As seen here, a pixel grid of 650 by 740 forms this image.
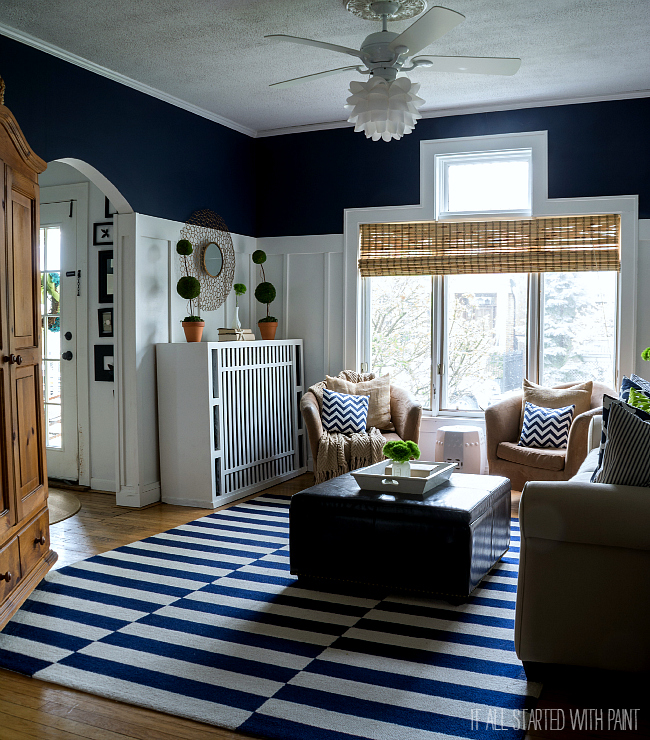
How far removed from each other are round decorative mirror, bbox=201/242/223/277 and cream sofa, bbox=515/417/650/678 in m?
3.84

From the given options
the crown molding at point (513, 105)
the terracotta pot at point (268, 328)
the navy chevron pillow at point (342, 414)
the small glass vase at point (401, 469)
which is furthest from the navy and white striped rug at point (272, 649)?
the crown molding at point (513, 105)

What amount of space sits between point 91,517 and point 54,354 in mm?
1635

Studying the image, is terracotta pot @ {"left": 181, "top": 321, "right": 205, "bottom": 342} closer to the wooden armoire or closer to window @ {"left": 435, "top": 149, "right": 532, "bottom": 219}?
the wooden armoire

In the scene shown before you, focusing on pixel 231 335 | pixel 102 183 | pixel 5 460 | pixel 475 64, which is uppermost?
pixel 475 64

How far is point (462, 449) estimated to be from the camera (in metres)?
5.32

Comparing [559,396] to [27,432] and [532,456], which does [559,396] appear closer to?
[532,456]

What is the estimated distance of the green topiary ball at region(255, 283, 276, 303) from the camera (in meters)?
5.96

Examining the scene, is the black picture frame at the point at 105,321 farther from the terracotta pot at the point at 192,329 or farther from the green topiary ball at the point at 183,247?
the green topiary ball at the point at 183,247

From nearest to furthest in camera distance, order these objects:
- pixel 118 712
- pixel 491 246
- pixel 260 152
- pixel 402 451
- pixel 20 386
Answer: pixel 118 712
pixel 20 386
pixel 402 451
pixel 491 246
pixel 260 152

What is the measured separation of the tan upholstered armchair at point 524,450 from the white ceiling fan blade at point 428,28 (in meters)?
2.60

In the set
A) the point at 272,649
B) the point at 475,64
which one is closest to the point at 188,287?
the point at 475,64

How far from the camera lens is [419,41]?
3.09 metres

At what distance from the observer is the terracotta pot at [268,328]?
598 cm

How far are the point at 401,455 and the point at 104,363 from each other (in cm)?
287
